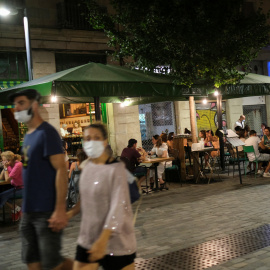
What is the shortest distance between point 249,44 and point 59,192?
10.6 m

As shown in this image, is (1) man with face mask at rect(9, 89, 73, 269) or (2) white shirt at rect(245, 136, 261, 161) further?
(2) white shirt at rect(245, 136, 261, 161)

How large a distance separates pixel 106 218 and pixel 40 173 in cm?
78

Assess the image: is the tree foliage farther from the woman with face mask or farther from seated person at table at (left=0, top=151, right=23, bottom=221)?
the woman with face mask

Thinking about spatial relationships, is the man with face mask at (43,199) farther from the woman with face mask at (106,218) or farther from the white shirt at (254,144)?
the white shirt at (254,144)

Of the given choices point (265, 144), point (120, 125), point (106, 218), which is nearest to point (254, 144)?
point (265, 144)

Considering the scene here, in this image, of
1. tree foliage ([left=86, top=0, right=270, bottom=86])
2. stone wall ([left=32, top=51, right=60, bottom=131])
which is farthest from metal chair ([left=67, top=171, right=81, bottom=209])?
stone wall ([left=32, top=51, right=60, bottom=131])

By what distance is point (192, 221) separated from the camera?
24.0ft

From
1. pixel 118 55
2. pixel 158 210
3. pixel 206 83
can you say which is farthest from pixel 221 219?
pixel 118 55

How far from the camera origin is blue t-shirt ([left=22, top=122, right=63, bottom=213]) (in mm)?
3428

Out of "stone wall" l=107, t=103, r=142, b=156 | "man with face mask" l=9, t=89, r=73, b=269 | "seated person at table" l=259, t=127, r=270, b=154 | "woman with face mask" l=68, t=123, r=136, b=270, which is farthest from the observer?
"stone wall" l=107, t=103, r=142, b=156

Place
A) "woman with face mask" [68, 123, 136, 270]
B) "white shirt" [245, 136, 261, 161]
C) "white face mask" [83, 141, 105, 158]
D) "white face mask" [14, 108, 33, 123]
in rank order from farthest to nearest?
"white shirt" [245, 136, 261, 161] → "white face mask" [14, 108, 33, 123] → "white face mask" [83, 141, 105, 158] → "woman with face mask" [68, 123, 136, 270]

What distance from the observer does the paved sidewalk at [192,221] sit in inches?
Answer: 223

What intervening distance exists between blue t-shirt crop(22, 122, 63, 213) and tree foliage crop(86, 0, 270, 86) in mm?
8461

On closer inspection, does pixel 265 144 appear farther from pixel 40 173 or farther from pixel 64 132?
pixel 40 173
